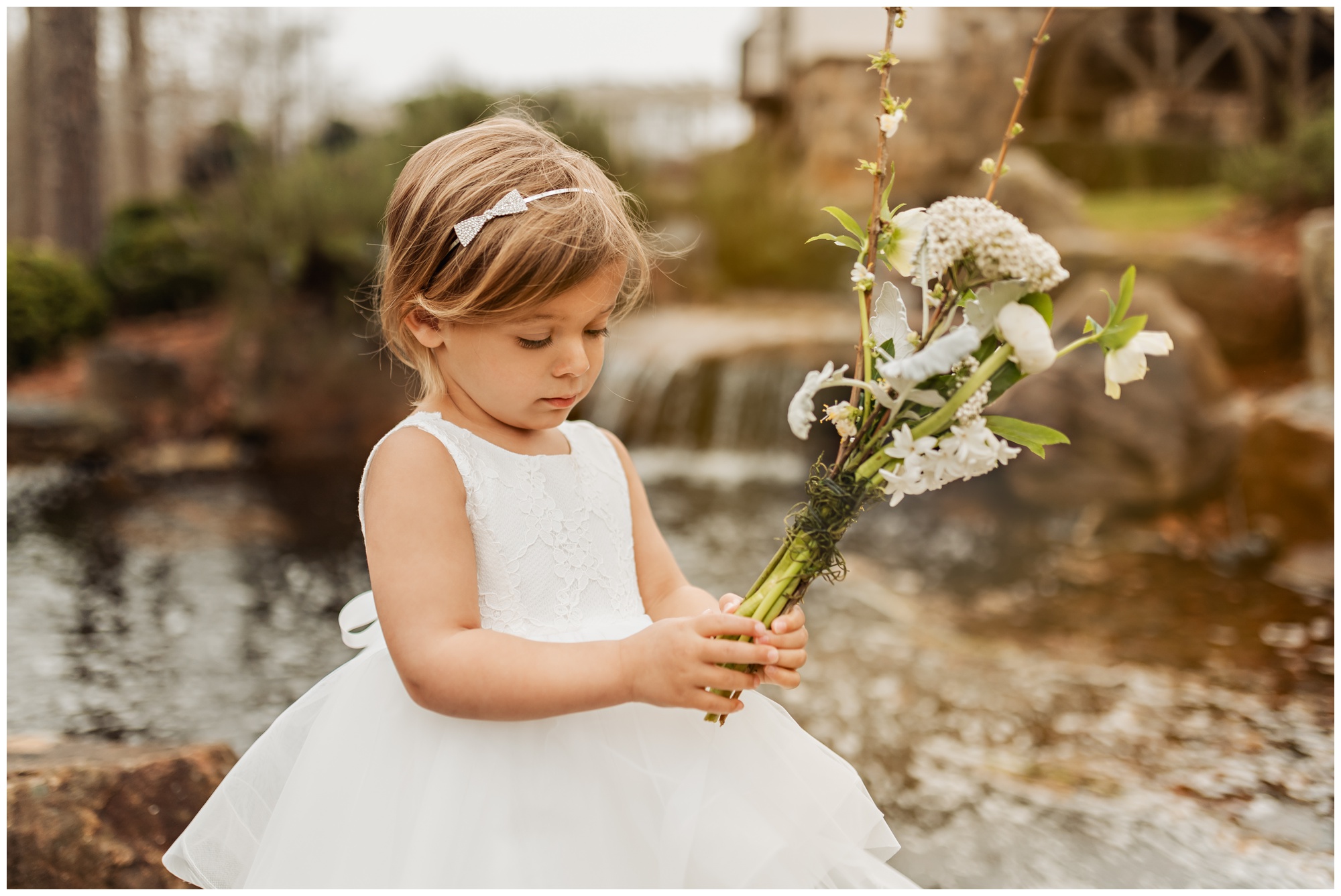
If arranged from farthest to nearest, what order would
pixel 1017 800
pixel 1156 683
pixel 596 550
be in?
1. pixel 1156 683
2. pixel 1017 800
3. pixel 596 550

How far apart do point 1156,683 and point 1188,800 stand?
98 centimetres

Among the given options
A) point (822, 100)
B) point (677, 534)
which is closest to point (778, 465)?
point (677, 534)

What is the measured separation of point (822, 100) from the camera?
48.3ft

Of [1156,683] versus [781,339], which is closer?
[1156,683]

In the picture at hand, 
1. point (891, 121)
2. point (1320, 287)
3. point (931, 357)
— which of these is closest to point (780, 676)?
point (931, 357)

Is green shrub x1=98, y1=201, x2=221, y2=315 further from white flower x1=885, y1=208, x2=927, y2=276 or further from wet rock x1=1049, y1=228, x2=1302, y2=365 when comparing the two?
white flower x1=885, y1=208, x2=927, y2=276

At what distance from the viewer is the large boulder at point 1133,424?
7.01 m

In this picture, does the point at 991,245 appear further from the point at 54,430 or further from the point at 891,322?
the point at 54,430

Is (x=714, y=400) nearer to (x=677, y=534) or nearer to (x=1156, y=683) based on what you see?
(x=677, y=534)

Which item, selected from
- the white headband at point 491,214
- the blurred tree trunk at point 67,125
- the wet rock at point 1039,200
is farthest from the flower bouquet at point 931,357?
the wet rock at point 1039,200

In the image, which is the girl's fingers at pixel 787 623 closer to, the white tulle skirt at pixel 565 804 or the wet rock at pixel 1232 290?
the white tulle skirt at pixel 565 804

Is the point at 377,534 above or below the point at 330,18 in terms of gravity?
below

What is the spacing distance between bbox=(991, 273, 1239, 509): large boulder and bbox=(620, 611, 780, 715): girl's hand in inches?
247

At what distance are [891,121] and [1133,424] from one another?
6.61 meters
